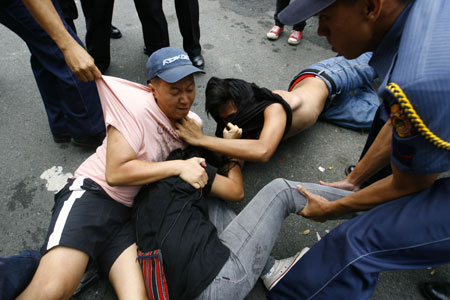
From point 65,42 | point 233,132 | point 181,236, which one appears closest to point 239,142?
point 233,132

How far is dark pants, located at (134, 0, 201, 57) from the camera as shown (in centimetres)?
277

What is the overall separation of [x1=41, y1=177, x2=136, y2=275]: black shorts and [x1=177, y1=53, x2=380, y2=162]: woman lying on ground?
0.64 meters

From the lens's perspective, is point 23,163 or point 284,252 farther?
point 23,163

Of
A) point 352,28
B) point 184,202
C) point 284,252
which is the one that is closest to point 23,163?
point 184,202

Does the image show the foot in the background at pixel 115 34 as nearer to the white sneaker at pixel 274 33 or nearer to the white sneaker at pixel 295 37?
the white sneaker at pixel 274 33

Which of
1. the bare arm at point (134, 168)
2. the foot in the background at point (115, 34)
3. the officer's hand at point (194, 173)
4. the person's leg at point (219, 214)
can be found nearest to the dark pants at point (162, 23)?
the foot in the background at point (115, 34)

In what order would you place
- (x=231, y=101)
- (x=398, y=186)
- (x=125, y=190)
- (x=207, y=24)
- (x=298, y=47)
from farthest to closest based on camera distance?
(x=207, y=24), (x=298, y=47), (x=231, y=101), (x=125, y=190), (x=398, y=186)

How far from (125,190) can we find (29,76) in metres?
2.42

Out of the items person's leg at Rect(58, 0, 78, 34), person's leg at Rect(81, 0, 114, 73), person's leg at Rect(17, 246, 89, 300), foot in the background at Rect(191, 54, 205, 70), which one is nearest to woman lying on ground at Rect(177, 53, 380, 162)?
person's leg at Rect(17, 246, 89, 300)

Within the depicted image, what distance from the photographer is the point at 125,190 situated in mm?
1658

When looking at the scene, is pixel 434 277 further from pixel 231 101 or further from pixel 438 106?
pixel 231 101

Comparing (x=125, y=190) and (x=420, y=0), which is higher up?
(x=420, y=0)

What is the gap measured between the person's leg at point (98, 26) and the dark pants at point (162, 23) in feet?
1.02

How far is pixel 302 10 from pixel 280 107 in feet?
3.06
